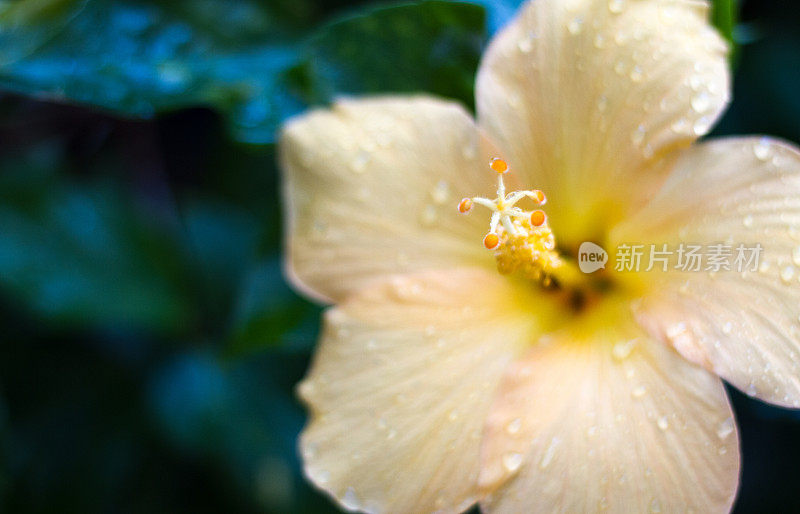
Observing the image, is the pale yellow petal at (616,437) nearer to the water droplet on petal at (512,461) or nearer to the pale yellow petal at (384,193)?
the water droplet on petal at (512,461)

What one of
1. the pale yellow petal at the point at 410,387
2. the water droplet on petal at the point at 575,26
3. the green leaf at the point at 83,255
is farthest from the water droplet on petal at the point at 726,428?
A: the green leaf at the point at 83,255

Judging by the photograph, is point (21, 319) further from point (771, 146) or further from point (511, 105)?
point (771, 146)

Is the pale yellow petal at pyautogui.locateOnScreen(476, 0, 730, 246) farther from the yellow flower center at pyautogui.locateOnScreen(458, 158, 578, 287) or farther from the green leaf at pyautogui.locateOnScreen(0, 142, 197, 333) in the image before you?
the green leaf at pyautogui.locateOnScreen(0, 142, 197, 333)

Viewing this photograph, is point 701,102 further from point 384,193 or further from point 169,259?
point 169,259

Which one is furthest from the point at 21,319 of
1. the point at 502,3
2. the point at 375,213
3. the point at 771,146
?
the point at 771,146

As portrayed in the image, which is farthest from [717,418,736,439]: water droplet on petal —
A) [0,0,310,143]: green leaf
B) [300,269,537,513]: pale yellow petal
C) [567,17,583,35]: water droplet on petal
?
[0,0,310,143]: green leaf

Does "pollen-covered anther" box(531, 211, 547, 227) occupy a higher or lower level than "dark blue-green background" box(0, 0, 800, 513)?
higher

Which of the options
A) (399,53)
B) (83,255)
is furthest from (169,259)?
(399,53)
